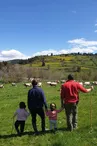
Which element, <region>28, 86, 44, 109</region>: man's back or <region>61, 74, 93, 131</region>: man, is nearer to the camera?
<region>61, 74, 93, 131</region>: man

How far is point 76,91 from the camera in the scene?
13055 mm

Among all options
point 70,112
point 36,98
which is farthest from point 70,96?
point 36,98

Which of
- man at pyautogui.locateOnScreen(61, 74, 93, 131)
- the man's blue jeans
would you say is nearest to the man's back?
man at pyautogui.locateOnScreen(61, 74, 93, 131)

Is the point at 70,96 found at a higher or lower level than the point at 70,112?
higher

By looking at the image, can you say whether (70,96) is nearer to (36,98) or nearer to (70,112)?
(70,112)

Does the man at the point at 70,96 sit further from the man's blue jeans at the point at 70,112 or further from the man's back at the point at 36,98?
the man's back at the point at 36,98

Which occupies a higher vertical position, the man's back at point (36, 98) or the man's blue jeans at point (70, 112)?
the man's back at point (36, 98)

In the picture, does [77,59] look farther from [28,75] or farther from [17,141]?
[17,141]

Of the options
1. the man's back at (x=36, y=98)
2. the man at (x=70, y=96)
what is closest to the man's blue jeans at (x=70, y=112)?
the man at (x=70, y=96)

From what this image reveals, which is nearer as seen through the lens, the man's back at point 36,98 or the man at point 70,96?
the man at point 70,96

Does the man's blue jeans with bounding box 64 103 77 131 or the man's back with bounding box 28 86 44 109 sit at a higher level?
the man's back with bounding box 28 86 44 109

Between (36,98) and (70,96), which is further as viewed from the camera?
(36,98)

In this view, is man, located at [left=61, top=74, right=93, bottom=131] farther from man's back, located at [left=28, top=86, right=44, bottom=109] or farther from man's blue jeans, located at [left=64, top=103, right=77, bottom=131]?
man's back, located at [left=28, top=86, right=44, bottom=109]

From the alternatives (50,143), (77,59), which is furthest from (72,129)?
(77,59)
